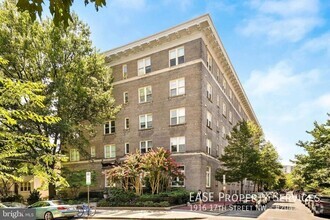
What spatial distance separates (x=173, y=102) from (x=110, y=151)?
1091cm

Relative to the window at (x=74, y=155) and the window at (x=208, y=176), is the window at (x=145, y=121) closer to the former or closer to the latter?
the window at (x=208, y=176)

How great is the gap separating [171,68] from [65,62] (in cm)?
Answer: 1097

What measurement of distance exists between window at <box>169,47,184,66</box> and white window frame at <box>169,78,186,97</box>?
1912mm

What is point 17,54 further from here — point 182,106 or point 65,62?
point 182,106

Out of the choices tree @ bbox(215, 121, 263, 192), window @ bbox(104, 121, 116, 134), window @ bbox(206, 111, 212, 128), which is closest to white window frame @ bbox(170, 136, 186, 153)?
window @ bbox(206, 111, 212, 128)

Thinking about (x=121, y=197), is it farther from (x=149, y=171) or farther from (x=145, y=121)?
(x=145, y=121)

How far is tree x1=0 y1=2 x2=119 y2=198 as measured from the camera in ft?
92.5

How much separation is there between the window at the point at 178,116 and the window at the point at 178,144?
5.59 feet

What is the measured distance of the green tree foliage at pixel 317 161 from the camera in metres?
27.3

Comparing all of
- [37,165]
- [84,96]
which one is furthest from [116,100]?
[37,165]

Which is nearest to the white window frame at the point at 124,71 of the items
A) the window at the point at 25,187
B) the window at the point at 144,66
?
the window at the point at 144,66

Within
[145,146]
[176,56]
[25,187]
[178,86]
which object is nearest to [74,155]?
[145,146]

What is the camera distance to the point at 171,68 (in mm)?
33438

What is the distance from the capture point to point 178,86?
3288 centimetres
